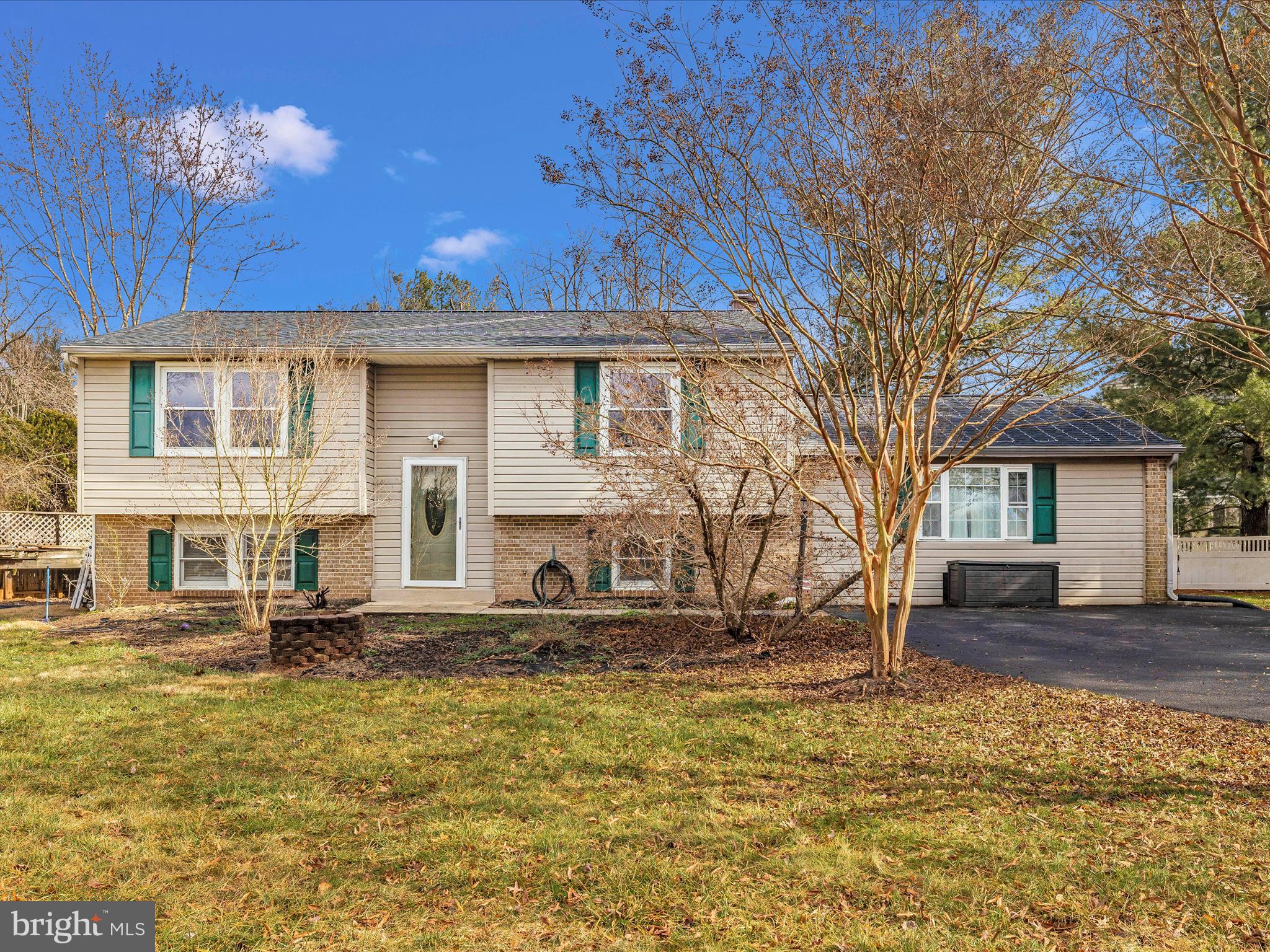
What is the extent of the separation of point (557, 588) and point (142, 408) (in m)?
6.97

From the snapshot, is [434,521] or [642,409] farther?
[434,521]

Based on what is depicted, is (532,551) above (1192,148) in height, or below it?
below

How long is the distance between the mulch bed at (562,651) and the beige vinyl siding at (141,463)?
78.5 inches

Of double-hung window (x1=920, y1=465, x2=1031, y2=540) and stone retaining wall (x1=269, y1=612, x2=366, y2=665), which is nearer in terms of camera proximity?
stone retaining wall (x1=269, y1=612, x2=366, y2=665)

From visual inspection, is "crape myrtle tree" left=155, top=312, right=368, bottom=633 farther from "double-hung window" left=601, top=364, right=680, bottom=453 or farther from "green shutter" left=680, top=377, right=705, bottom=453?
"green shutter" left=680, top=377, right=705, bottom=453

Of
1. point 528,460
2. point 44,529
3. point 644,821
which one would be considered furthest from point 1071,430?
point 44,529

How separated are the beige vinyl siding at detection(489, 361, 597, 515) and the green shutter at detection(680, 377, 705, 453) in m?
3.61

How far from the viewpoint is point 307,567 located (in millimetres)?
12195

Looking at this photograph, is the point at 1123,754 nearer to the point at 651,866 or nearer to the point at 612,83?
the point at 651,866

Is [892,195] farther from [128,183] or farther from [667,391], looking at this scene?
[128,183]

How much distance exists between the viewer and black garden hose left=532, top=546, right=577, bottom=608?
452 inches

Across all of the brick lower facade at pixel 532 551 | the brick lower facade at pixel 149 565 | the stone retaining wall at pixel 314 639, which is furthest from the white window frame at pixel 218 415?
the brick lower facade at pixel 532 551

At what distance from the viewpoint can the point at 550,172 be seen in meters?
6.25

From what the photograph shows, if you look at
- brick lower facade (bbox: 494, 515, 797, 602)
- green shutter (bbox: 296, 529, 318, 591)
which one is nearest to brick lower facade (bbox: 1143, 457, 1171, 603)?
brick lower facade (bbox: 494, 515, 797, 602)
